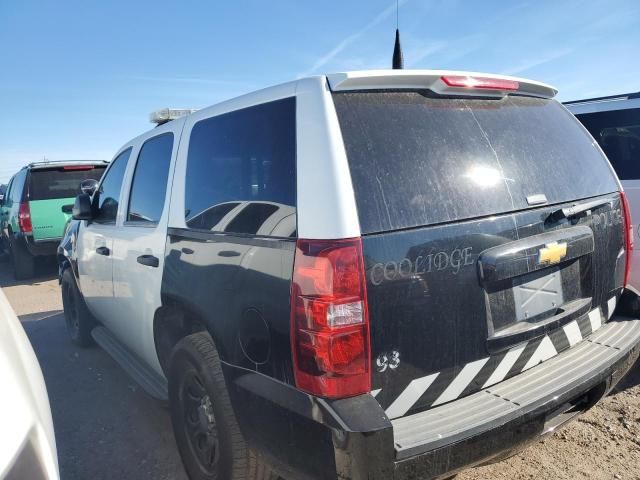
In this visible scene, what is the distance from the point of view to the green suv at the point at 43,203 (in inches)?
337

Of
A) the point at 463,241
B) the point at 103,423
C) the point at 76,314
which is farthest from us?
the point at 76,314

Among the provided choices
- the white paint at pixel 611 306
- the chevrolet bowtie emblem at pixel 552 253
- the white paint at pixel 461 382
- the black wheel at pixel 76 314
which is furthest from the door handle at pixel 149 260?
the white paint at pixel 611 306

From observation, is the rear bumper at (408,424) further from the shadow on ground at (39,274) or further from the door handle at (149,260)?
the shadow on ground at (39,274)

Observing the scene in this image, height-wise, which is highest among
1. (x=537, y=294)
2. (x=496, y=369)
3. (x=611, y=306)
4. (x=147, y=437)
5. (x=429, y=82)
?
(x=429, y=82)

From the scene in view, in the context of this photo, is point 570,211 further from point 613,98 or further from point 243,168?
point 613,98

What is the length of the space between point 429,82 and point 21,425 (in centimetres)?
187

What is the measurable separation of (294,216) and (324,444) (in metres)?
0.82

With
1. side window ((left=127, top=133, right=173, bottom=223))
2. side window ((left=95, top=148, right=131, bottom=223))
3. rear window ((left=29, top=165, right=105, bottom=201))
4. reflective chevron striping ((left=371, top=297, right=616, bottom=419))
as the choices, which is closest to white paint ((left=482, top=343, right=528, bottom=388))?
reflective chevron striping ((left=371, top=297, right=616, bottom=419))

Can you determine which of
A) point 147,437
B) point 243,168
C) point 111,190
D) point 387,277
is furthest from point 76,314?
point 387,277

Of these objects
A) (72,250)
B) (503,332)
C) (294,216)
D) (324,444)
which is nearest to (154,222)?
(294,216)

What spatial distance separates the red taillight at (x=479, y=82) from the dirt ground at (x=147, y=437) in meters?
2.02

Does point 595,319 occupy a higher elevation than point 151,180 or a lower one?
lower

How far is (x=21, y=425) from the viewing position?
1178 mm

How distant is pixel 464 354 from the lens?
1.92m
